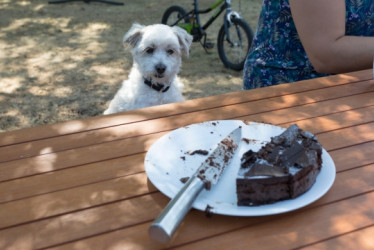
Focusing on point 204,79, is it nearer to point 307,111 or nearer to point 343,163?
point 307,111

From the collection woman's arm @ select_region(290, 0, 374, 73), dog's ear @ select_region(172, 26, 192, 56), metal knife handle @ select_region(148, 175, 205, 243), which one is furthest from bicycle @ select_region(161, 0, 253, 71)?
metal knife handle @ select_region(148, 175, 205, 243)

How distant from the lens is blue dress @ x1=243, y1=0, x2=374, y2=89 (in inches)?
92.2

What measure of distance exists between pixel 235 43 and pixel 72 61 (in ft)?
7.00

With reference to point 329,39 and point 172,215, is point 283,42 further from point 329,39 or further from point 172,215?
point 172,215

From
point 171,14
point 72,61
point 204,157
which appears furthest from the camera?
point 171,14

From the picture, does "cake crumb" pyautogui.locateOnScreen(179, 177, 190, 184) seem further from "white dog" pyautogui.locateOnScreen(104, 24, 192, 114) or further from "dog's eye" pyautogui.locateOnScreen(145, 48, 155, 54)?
"dog's eye" pyautogui.locateOnScreen(145, 48, 155, 54)

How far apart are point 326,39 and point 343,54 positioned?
105 millimetres

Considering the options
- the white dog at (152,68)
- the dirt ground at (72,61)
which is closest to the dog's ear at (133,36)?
the white dog at (152,68)

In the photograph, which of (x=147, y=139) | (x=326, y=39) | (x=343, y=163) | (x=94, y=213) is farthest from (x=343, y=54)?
(x=94, y=213)

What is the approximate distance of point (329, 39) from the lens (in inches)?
83.0

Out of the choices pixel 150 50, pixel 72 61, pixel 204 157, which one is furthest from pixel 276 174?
pixel 72 61

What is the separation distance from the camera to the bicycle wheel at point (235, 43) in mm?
5973

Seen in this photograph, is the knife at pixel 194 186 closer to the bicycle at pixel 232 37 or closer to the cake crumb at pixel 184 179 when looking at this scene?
the cake crumb at pixel 184 179

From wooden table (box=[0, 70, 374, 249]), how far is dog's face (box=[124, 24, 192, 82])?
183 cm
